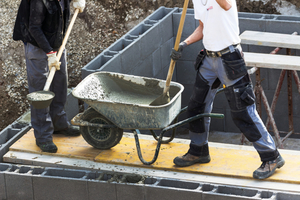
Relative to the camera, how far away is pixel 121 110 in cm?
382

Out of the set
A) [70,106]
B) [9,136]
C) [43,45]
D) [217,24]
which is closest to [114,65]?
[70,106]

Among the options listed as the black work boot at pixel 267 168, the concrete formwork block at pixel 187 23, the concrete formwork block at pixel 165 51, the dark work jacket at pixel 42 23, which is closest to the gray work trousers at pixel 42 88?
the dark work jacket at pixel 42 23

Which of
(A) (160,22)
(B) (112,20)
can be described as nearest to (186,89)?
(A) (160,22)

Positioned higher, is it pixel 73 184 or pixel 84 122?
pixel 84 122

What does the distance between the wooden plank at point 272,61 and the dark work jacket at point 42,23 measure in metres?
2.10

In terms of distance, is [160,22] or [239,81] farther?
[160,22]

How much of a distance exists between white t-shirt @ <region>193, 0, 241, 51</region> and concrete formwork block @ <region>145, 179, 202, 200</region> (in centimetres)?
120

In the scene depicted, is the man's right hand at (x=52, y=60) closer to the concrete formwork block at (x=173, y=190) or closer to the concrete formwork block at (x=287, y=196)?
the concrete formwork block at (x=173, y=190)

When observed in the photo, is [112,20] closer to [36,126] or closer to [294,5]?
[294,5]

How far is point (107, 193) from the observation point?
3.87 metres

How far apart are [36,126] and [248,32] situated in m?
3.08

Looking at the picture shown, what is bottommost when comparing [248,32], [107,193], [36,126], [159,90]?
[107,193]

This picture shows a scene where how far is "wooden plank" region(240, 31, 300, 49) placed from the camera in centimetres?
513

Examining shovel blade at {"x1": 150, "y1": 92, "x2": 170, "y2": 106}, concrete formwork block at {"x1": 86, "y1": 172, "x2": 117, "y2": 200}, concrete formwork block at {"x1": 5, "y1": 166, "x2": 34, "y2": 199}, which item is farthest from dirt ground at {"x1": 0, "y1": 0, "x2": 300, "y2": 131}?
shovel blade at {"x1": 150, "y1": 92, "x2": 170, "y2": 106}
